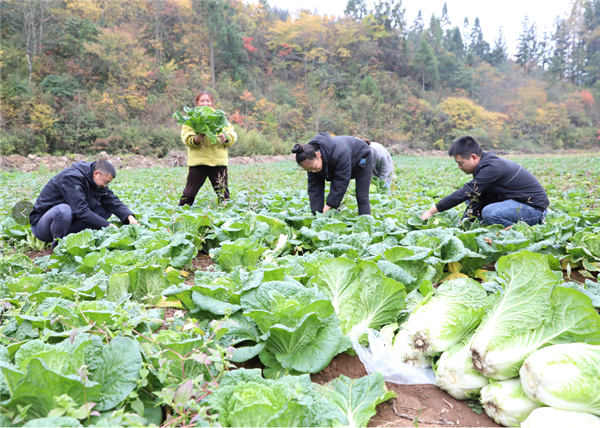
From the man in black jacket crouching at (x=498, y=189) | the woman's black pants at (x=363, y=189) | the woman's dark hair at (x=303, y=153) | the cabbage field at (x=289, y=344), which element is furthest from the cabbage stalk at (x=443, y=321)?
the woman's black pants at (x=363, y=189)

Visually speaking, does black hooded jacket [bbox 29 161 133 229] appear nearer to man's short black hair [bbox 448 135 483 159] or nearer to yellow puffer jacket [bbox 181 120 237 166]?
yellow puffer jacket [bbox 181 120 237 166]

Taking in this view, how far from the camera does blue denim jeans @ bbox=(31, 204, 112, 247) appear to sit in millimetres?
3959

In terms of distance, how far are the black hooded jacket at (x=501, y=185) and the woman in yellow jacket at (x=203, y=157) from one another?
3445 millimetres

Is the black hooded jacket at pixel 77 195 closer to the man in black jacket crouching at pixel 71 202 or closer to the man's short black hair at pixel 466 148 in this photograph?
the man in black jacket crouching at pixel 71 202

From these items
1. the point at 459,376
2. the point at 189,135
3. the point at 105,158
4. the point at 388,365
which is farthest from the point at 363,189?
the point at 105,158

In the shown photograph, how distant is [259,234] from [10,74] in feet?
97.8

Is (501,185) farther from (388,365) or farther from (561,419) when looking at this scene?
Answer: (561,419)

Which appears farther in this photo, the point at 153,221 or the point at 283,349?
the point at 153,221

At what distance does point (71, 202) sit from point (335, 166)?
3168 mm

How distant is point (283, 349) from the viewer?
173cm

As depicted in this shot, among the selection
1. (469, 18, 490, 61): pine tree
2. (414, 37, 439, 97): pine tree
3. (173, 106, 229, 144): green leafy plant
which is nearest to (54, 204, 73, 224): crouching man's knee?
(173, 106, 229, 144): green leafy plant

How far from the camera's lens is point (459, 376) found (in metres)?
1.63

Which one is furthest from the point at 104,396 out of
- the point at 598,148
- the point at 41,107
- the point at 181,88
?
the point at 598,148

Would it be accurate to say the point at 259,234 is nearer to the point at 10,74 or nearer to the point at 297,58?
the point at 10,74
